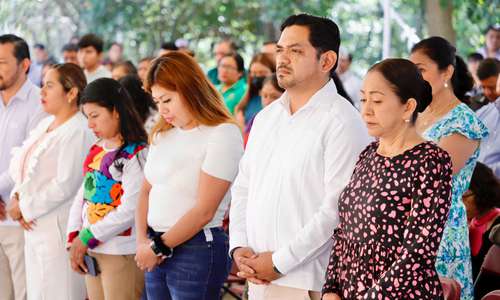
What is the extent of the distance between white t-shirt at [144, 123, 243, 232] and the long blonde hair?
0.05 m

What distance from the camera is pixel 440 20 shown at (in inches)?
327

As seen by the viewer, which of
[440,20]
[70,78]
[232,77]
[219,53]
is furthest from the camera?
[440,20]

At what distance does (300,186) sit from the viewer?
115 inches

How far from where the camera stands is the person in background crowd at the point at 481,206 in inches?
160

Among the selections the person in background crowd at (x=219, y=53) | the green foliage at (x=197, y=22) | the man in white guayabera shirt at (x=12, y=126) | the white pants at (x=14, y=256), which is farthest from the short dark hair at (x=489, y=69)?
the green foliage at (x=197, y=22)

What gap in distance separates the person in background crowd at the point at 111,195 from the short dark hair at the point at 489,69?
2.74 m

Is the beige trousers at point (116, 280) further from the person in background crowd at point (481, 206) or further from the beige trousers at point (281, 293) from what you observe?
the person in background crowd at point (481, 206)

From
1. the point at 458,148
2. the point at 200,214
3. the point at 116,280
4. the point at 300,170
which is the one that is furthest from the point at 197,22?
the point at 300,170

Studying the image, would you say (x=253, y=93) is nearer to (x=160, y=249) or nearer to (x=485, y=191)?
(x=485, y=191)

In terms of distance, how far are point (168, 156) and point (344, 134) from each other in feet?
2.70

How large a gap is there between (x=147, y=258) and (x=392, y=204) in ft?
3.90

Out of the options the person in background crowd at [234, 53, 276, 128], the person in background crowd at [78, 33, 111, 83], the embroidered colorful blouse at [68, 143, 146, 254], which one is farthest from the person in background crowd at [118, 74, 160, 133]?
the person in background crowd at [78, 33, 111, 83]

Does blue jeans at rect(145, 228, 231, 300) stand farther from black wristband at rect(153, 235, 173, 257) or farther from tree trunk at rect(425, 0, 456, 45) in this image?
tree trunk at rect(425, 0, 456, 45)

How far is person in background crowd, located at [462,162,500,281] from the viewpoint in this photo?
4059mm
